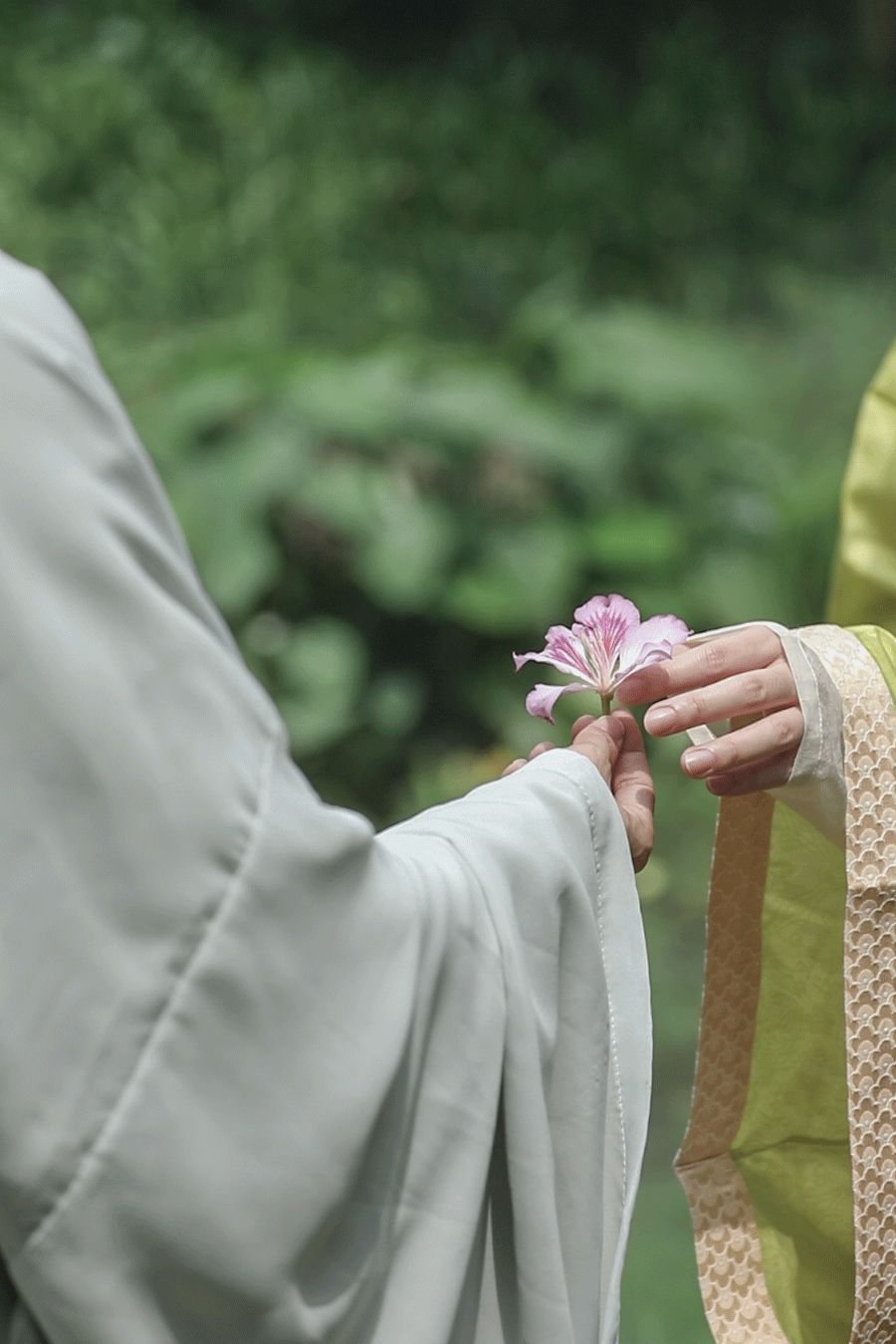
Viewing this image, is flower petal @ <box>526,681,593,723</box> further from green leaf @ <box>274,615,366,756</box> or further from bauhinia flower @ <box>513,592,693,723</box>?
green leaf @ <box>274,615,366,756</box>

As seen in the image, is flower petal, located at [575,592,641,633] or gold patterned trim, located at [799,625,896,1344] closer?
flower petal, located at [575,592,641,633]

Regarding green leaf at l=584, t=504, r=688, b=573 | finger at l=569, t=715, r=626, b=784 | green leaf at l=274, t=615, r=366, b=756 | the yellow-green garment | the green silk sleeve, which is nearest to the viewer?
finger at l=569, t=715, r=626, b=784

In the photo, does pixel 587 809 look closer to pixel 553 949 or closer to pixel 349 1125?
pixel 553 949

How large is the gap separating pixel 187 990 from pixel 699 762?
62 cm

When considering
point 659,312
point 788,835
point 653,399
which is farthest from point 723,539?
point 788,835

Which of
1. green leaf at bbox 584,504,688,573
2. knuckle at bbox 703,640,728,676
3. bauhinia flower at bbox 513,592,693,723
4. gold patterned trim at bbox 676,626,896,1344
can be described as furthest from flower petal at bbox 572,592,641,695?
green leaf at bbox 584,504,688,573

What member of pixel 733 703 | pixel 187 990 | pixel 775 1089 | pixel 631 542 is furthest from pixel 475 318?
pixel 187 990

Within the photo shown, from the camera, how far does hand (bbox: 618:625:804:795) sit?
159cm

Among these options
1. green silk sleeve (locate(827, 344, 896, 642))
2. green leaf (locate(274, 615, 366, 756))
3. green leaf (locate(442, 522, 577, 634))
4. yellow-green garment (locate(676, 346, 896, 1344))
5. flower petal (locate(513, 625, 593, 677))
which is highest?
flower petal (locate(513, 625, 593, 677))

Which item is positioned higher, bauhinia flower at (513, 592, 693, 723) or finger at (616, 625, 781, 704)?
bauhinia flower at (513, 592, 693, 723)

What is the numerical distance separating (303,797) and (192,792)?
0.31 feet

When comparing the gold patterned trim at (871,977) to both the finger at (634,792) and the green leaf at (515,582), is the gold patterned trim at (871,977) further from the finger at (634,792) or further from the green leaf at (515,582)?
the green leaf at (515,582)

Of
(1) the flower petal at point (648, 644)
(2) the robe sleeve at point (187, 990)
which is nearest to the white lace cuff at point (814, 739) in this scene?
(1) the flower petal at point (648, 644)

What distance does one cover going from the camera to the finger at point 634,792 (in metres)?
1.54
